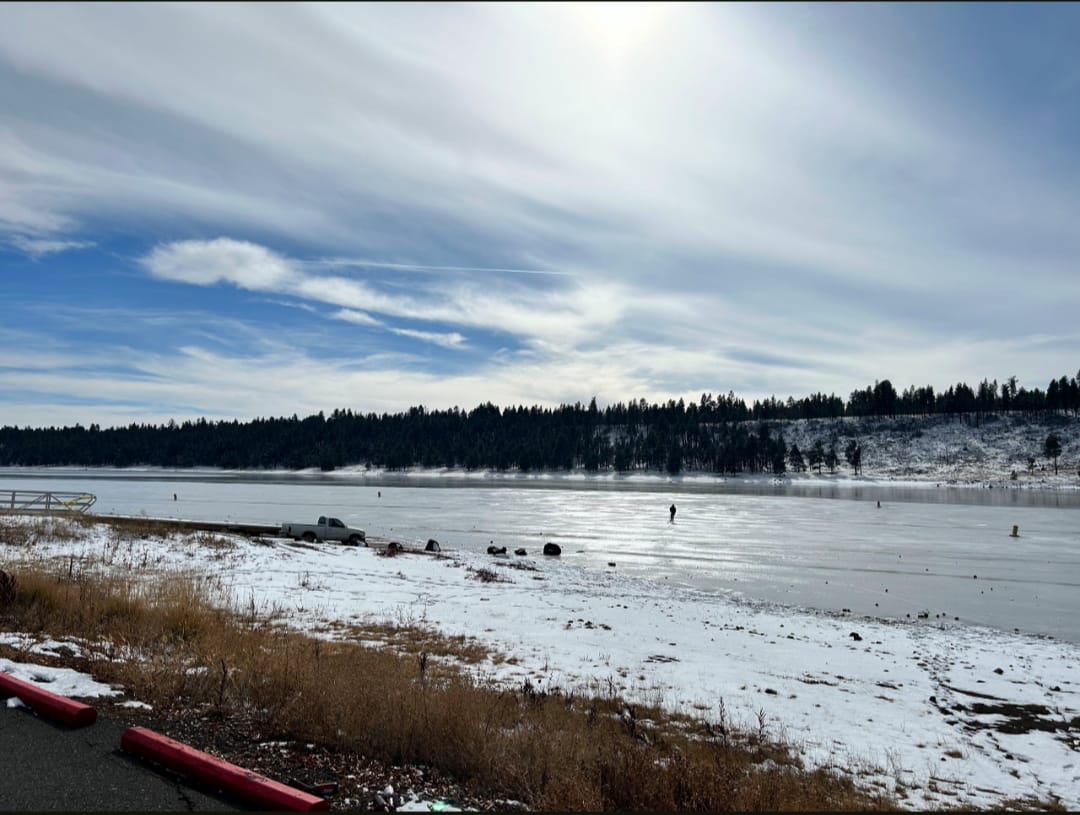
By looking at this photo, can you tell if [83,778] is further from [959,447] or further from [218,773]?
[959,447]

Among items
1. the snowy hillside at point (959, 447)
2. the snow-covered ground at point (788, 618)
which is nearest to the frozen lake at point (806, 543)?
the snow-covered ground at point (788, 618)

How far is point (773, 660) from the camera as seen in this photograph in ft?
43.8

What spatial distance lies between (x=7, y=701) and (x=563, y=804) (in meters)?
5.36

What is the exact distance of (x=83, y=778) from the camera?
488 centimetres

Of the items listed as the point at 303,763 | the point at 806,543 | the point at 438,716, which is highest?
the point at 438,716

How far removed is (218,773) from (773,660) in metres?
11.3

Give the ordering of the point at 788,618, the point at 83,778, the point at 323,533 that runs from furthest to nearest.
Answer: the point at 323,533 < the point at 788,618 < the point at 83,778

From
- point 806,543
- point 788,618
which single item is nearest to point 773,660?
point 788,618

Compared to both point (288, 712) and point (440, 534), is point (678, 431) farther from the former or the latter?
point (288, 712)

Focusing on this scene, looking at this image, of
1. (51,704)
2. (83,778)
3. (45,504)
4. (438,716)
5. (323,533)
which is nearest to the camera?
(83,778)

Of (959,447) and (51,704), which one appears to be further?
(959,447)

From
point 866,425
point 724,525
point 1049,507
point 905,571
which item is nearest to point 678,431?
point 866,425

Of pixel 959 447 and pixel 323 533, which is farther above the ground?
pixel 959 447

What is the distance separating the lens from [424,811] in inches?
187
